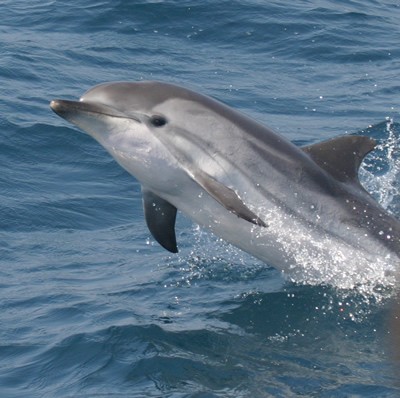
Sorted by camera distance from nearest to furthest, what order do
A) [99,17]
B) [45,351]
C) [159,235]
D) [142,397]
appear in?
1. [142,397]
2. [45,351]
3. [159,235]
4. [99,17]

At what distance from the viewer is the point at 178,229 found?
11703 mm

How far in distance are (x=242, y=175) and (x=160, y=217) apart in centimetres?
90

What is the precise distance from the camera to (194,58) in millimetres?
18438

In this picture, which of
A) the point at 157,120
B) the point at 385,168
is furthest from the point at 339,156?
the point at 385,168

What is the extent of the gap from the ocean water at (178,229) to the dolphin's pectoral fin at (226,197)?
926 millimetres

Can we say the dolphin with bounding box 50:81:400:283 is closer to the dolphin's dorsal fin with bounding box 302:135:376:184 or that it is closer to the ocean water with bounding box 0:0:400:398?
the dolphin's dorsal fin with bounding box 302:135:376:184

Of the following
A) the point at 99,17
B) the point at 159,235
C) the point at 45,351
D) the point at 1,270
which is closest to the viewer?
the point at 45,351

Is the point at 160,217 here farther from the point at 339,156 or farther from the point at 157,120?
the point at 339,156

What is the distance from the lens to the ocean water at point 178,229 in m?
7.99

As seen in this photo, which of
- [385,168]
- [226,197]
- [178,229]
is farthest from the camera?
[385,168]

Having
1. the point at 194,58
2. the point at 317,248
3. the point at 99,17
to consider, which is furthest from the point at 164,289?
the point at 99,17

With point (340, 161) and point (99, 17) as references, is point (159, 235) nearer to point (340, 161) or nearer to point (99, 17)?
point (340, 161)

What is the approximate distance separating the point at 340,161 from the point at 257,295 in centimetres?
135

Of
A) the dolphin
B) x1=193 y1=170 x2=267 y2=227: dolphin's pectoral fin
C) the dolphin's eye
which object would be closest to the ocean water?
the dolphin
